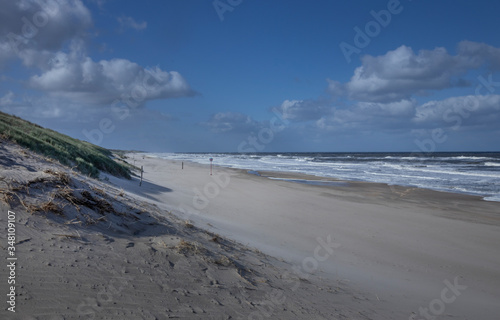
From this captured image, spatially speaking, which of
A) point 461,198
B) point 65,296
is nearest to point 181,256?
point 65,296

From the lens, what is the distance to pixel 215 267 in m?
4.61

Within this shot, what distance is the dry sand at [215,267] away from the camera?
10.7ft

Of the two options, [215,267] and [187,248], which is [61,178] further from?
[215,267]

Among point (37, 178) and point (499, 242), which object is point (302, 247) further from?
point (499, 242)

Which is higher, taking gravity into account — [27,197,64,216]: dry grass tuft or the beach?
[27,197,64,216]: dry grass tuft

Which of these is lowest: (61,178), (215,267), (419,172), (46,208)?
(215,267)

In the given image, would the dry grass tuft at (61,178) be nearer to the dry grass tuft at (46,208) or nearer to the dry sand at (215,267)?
the dry sand at (215,267)

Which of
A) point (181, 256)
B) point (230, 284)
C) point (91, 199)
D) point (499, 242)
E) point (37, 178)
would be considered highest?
point (37, 178)

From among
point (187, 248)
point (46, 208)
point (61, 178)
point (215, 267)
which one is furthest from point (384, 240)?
point (46, 208)

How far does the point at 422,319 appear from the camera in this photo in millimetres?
4766

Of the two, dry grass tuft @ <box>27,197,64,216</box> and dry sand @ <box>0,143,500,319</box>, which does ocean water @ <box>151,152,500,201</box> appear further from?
dry grass tuft @ <box>27,197,64,216</box>

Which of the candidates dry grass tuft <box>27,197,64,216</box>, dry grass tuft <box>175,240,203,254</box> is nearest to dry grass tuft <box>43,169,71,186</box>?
dry grass tuft <box>27,197,64,216</box>

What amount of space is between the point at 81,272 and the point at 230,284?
1.87 meters

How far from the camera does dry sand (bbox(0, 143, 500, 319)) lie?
3266 millimetres
